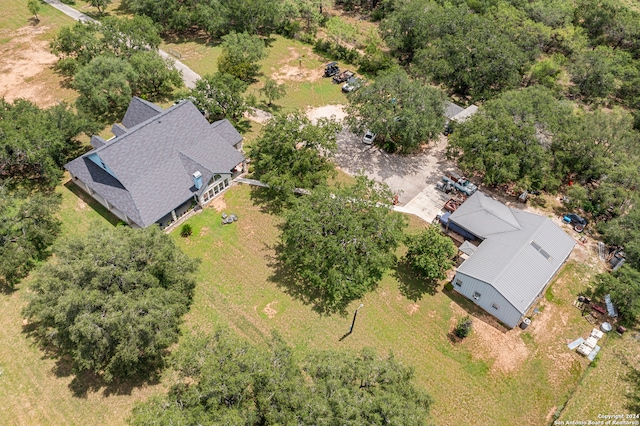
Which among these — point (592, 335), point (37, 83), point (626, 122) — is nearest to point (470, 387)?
point (592, 335)

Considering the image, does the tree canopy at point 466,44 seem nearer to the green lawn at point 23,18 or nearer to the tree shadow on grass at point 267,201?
the tree shadow on grass at point 267,201

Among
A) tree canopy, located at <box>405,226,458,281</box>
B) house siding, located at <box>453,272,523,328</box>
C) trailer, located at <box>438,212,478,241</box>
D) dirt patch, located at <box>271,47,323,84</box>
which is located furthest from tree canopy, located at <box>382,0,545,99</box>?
house siding, located at <box>453,272,523,328</box>

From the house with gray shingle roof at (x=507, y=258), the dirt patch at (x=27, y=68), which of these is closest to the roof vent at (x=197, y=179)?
the house with gray shingle roof at (x=507, y=258)

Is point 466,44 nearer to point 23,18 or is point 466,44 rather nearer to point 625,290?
point 625,290

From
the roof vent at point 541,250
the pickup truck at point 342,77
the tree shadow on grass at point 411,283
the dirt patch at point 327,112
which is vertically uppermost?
the roof vent at point 541,250

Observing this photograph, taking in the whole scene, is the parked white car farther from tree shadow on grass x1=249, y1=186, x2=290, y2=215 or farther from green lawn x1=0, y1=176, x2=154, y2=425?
green lawn x1=0, y1=176, x2=154, y2=425

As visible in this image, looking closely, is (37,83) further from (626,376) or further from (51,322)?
(626,376)
